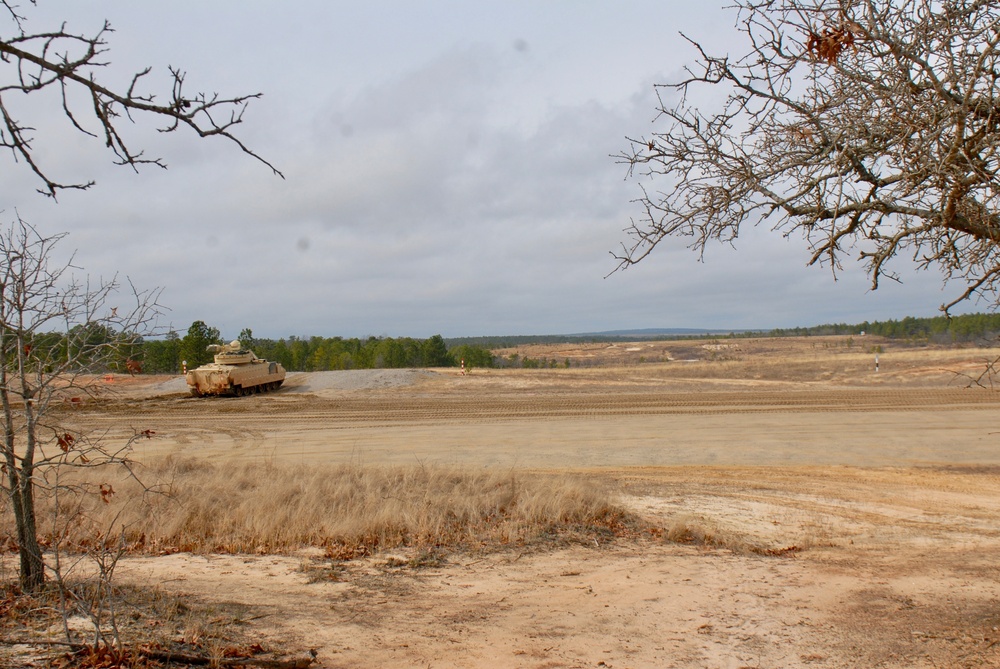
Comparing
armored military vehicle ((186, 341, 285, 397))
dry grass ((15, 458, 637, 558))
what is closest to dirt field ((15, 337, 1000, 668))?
dry grass ((15, 458, 637, 558))

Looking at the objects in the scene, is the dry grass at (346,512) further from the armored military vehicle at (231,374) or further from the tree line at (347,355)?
the tree line at (347,355)

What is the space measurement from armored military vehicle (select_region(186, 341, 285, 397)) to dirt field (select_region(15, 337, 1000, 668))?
407cm

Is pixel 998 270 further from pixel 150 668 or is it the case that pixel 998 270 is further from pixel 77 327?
pixel 77 327

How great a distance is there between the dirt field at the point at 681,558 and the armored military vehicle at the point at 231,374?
13.4 ft

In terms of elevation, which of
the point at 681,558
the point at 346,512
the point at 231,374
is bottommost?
the point at 681,558

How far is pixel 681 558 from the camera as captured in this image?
8.62 meters

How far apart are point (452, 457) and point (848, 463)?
782cm

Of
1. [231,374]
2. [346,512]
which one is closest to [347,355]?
[231,374]

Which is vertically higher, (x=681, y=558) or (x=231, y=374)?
(x=231, y=374)

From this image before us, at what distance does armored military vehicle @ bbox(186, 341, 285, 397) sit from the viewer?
29.1 meters

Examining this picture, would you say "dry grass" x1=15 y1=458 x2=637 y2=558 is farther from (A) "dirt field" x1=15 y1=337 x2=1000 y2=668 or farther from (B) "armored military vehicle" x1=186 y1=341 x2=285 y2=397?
(B) "armored military vehicle" x1=186 y1=341 x2=285 y2=397

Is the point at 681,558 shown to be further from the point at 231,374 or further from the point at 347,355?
the point at 347,355

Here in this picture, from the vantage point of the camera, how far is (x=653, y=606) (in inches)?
270

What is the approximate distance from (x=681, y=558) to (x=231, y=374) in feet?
77.5
